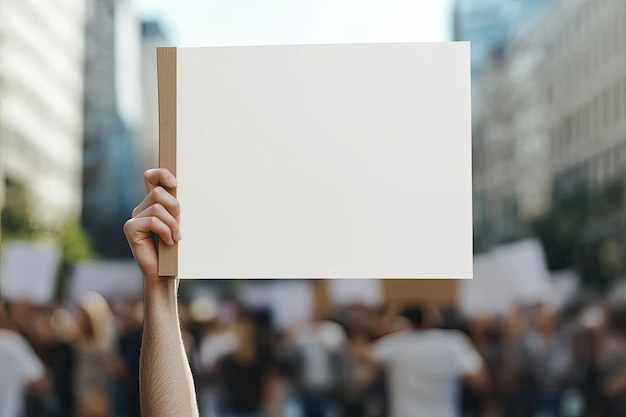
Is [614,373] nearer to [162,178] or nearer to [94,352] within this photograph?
[94,352]

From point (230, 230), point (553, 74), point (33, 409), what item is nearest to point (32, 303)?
point (33, 409)

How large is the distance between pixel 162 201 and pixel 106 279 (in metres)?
7.69

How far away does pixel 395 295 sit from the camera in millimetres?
7094

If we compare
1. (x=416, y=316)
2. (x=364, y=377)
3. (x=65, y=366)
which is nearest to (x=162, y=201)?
(x=416, y=316)

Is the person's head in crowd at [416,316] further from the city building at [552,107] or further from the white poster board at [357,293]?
the city building at [552,107]

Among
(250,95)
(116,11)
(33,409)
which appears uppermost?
(116,11)

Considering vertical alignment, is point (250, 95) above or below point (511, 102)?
below

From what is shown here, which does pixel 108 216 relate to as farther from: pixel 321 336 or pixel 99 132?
pixel 321 336

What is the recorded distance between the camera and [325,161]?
135 cm

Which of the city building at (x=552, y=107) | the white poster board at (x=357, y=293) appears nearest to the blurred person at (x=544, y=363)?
the white poster board at (x=357, y=293)

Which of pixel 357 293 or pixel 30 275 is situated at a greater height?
pixel 30 275

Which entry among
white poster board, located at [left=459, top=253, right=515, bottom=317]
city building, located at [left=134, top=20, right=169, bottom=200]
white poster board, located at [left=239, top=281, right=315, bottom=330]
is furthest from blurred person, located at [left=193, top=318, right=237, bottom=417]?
city building, located at [left=134, top=20, right=169, bottom=200]

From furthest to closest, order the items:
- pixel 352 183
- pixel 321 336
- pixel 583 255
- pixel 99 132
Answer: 1. pixel 99 132
2. pixel 583 255
3. pixel 321 336
4. pixel 352 183

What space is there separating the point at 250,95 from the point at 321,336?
5540mm
